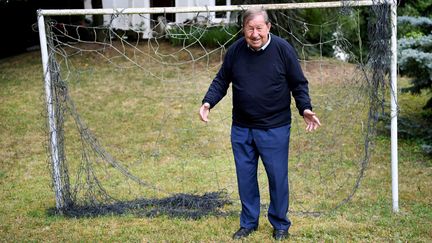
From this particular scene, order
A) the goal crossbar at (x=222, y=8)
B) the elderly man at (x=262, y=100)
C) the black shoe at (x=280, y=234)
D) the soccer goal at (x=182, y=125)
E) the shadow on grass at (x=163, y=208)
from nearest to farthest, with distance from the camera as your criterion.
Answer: the elderly man at (x=262, y=100) → the black shoe at (x=280, y=234) → the goal crossbar at (x=222, y=8) → the soccer goal at (x=182, y=125) → the shadow on grass at (x=163, y=208)

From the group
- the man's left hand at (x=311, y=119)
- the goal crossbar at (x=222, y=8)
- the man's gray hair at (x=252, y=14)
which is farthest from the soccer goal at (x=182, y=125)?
the man's left hand at (x=311, y=119)

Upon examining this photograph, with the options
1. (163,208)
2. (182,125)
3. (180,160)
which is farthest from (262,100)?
(182,125)

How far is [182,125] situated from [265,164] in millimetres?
4692

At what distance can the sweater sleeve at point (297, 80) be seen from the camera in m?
3.94

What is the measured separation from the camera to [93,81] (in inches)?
445

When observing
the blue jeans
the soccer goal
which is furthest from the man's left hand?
the soccer goal

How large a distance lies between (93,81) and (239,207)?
272 inches

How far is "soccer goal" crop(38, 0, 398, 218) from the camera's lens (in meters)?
4.77

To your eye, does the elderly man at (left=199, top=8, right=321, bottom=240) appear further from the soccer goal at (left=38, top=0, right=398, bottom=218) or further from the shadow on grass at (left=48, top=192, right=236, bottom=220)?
the shadow on grass at (left=48, top=192, right=236, bottom=220)

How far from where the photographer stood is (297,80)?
3.97 meters

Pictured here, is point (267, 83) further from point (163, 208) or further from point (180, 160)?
point (180, 160)

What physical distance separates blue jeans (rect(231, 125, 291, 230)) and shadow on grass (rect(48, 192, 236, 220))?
0.73m

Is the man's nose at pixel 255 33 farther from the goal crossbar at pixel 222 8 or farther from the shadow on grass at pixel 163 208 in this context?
the shadow on grass at pixel 163 208

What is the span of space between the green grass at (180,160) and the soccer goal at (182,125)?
0.04m
